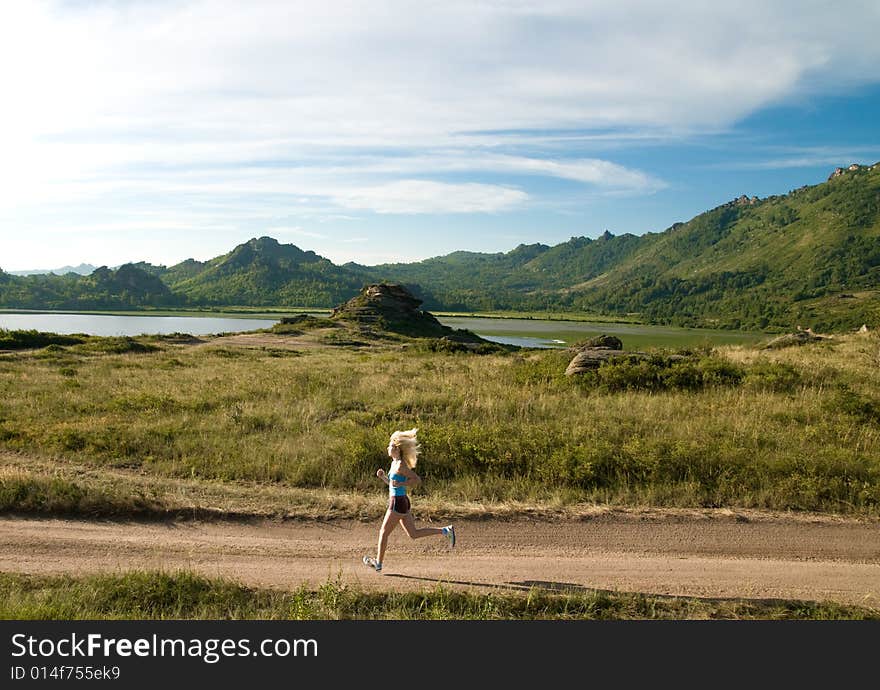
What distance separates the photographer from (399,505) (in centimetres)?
855

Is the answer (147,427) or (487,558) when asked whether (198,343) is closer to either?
(147,427)

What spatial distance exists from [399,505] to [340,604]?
1.77m

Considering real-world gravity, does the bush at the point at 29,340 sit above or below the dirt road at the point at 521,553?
above

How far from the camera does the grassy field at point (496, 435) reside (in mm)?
11461

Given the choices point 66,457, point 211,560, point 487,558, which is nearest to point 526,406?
point 487,558

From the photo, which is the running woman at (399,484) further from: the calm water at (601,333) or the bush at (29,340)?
the calm water at (601,333)

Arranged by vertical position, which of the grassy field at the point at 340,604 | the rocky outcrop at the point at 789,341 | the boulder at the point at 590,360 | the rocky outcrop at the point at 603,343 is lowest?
the grassy field at the point at 340,604

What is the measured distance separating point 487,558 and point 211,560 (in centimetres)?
458

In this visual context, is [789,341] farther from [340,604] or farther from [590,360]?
[340,604]

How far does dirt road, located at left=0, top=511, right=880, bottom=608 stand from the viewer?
8.15 m

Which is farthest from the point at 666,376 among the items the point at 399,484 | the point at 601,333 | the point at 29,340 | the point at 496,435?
the point at 601,333

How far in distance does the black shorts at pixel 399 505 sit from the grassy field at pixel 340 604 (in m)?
1.28

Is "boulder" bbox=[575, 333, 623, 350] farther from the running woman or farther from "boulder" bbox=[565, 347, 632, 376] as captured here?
the running woman

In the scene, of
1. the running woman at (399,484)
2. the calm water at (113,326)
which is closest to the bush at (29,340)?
the calm water at (113,326)
